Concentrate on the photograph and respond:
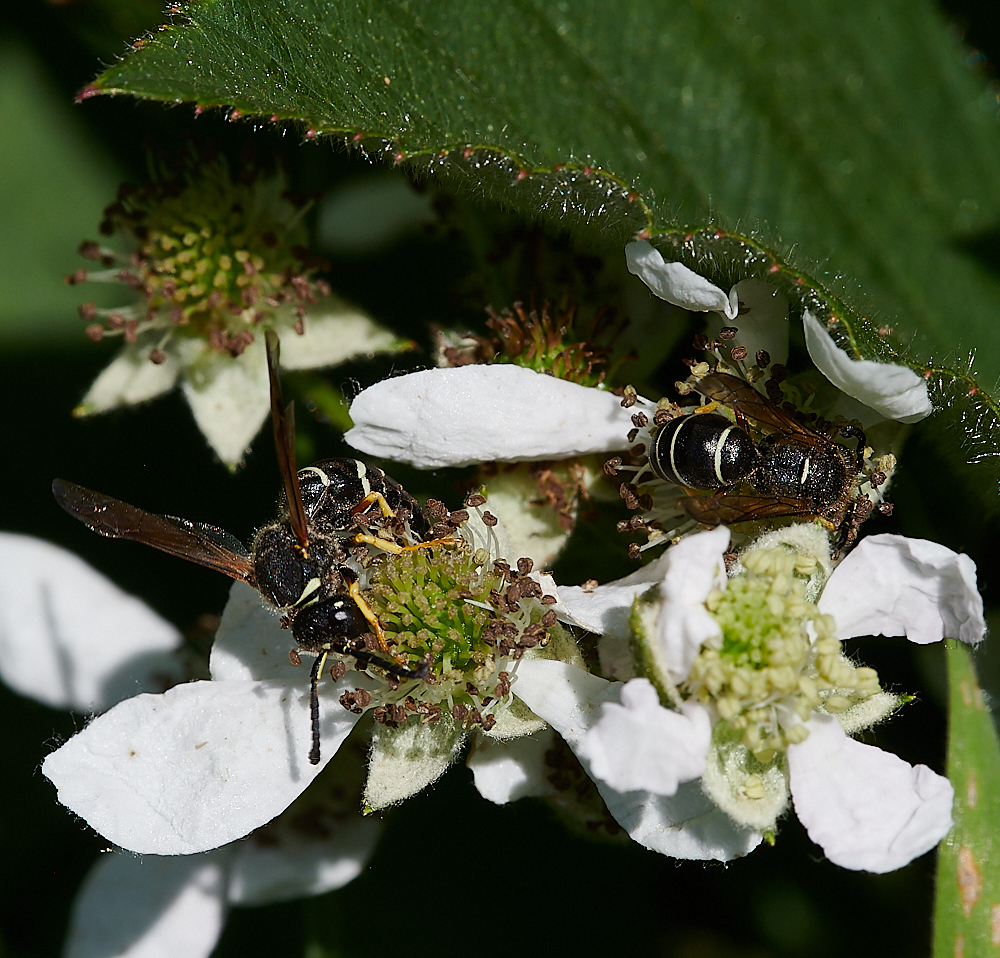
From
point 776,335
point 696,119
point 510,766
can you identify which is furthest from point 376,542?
point 696,119

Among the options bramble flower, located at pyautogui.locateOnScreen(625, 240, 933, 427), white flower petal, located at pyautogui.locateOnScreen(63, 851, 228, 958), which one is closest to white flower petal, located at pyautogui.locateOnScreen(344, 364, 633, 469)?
bramble flower, located at pyautogui.locateOnScreen(625, 240, 933, 427)

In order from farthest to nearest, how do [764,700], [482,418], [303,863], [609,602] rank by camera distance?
[303,863] < [482,418] < [609,602] < [764,700]

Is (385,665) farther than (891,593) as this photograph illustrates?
Yes

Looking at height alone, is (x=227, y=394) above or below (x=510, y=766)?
above

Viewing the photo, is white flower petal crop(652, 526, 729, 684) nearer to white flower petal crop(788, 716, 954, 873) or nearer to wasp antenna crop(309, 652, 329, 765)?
white flower petal crop(788, 716, 954, 873)

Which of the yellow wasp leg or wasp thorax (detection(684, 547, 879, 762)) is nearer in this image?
wasp thorax (detection(684, 547, 879, 762))

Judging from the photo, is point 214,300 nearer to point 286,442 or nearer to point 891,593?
point 286,442
